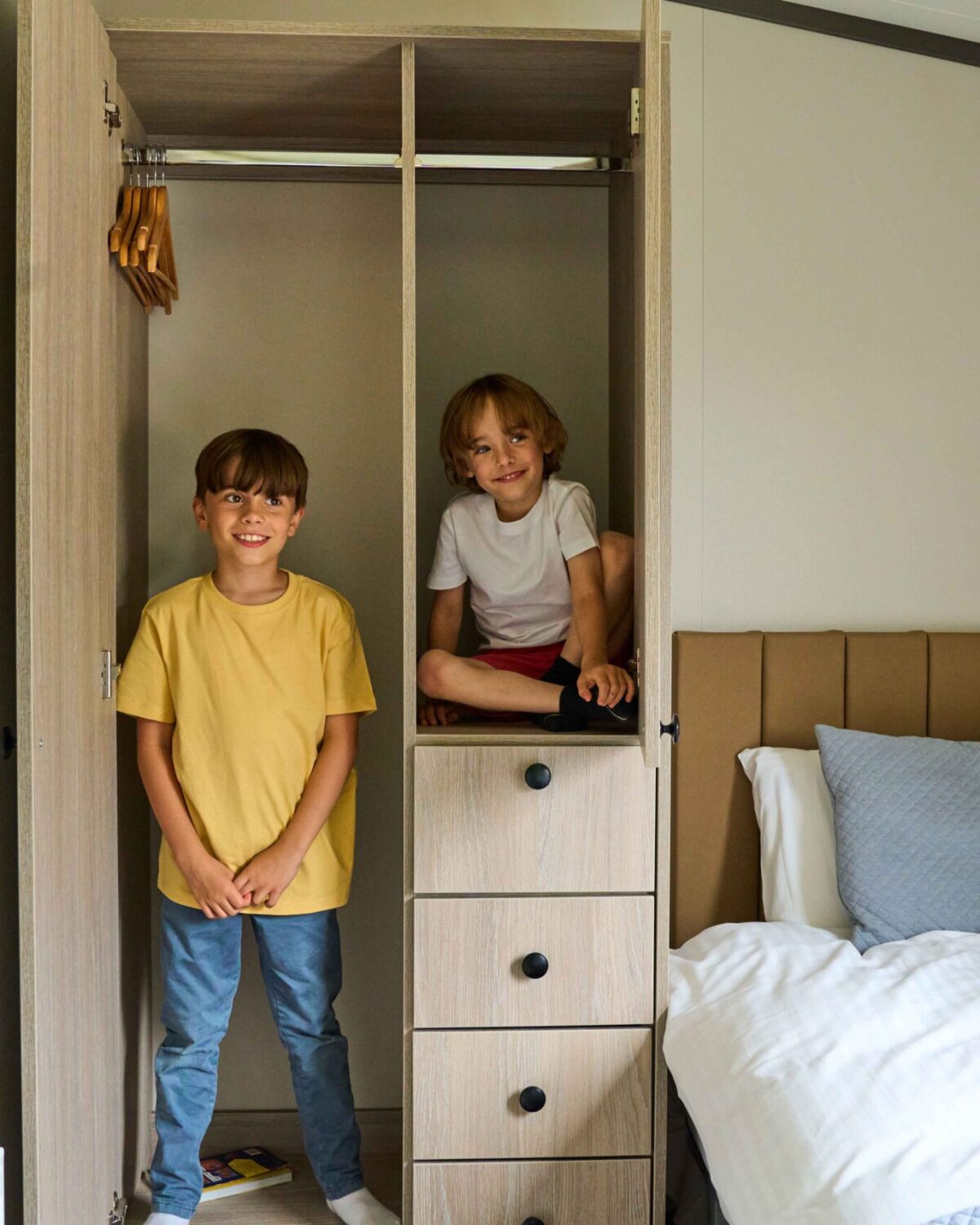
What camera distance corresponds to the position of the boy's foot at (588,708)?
174 centimetres

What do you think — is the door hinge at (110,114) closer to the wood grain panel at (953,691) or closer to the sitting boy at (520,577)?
the sitting boy at (520,577)

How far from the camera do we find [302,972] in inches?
74.0

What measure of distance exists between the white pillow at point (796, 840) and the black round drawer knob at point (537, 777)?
22.5 inches

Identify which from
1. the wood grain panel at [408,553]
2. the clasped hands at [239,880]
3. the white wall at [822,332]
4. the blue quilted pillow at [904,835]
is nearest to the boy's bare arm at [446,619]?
the wood grain panel at [408,553]

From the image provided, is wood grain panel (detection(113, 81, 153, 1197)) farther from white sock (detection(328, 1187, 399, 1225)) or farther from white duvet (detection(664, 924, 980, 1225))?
white duvet (detection(664, 924, 980, 1225))

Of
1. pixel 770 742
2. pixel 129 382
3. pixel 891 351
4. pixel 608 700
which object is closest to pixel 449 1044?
pixel 608 700

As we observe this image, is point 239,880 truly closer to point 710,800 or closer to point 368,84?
point 710,800

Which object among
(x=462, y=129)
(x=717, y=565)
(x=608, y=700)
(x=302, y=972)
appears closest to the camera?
(x=608, y=700)

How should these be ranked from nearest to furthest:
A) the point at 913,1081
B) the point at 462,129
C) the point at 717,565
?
the point at 913,1081 < the point at 462,129 < the point at 717,565

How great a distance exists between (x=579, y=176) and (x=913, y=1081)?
1.68 metres

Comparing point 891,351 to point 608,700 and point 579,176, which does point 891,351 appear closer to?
point 579,176

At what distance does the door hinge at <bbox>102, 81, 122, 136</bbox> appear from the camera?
5.61ft

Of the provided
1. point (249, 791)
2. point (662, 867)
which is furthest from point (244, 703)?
point (662, 867)

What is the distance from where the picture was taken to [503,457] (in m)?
1.85
